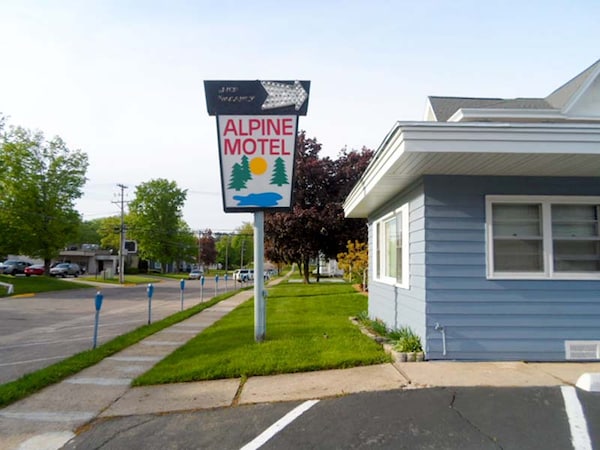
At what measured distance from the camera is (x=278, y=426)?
4336 millimetres

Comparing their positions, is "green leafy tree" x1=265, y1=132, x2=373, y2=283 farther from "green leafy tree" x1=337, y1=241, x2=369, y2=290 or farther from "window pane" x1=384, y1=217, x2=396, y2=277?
"window pane" x1=384, y1=217, x2=396, y2=277

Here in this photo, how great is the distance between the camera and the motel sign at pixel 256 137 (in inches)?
325

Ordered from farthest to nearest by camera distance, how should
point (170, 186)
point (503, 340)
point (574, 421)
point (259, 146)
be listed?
point (170, 186), point (259, 146), point (503, 340), point (574, 421)

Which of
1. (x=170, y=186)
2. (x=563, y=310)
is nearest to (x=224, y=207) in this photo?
(x=563, y=310)

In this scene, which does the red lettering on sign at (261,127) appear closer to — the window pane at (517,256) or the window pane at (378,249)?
the window pane at (378,249)

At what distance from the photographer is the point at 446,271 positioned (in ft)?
21.7

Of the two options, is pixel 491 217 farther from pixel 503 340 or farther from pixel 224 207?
pixel 224 207

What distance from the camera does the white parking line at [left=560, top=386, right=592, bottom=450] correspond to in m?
3.77

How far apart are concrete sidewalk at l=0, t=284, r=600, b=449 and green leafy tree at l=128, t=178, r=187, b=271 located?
193 feet

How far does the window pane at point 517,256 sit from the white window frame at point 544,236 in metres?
0.07

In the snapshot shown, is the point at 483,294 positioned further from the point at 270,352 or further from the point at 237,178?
the point at 237,178

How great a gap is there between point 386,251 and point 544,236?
3475 millimetres

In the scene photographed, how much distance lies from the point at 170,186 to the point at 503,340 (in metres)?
62.2

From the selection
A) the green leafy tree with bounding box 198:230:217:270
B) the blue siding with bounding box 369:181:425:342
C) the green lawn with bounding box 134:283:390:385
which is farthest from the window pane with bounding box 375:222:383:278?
the green leafy tree with bounding box 198:230:217:270
